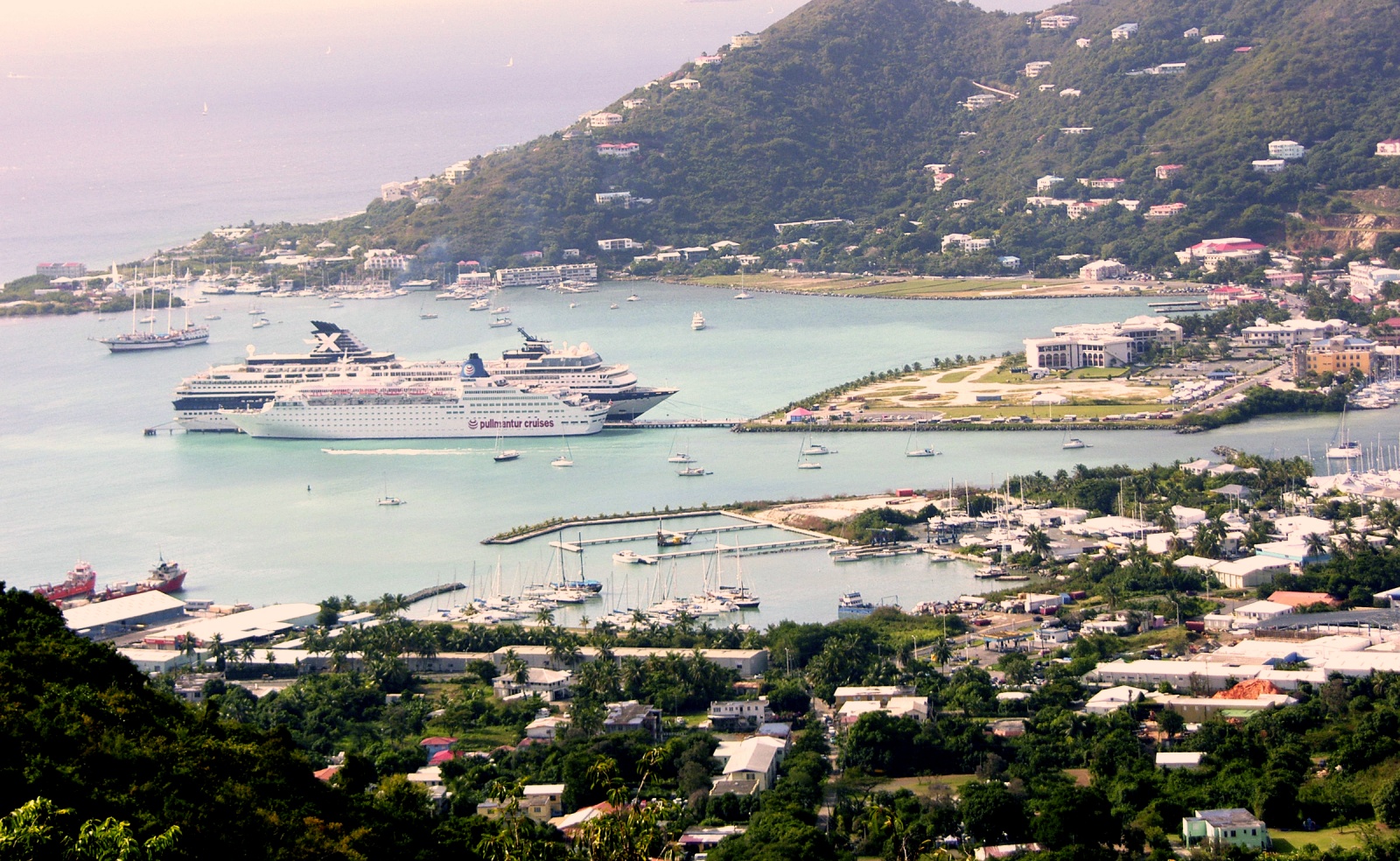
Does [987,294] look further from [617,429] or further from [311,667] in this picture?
[311,667]

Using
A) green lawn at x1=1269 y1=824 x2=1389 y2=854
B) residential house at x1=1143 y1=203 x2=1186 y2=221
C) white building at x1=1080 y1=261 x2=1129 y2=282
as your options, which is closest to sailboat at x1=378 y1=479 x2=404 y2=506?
green lawn at x1=1269 y1=824 x2=1389 y2=854

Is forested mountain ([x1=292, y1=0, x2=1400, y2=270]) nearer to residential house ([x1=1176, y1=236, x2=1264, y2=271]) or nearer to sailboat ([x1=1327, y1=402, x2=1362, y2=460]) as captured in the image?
residential house ([x1=1176, y1=236, x2=1264, y2=271])

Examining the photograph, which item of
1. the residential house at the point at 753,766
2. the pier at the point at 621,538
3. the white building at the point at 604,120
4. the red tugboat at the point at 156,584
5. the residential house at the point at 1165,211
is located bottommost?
the residential house at the point at 753,766

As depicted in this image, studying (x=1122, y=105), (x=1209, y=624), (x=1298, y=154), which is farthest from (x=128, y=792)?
(x=1122, y=105)

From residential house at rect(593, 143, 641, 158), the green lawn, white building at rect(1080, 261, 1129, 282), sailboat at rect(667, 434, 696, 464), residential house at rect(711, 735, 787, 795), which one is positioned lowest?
the green lawn

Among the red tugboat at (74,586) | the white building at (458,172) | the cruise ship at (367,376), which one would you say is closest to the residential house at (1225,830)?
the red tugboat at (74,586)

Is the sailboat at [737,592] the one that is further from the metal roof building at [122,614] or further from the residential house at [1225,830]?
the residential house at [1225,830]

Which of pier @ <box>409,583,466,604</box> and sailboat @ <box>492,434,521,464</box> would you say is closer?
pier @ <box>409,583,466,604</box>

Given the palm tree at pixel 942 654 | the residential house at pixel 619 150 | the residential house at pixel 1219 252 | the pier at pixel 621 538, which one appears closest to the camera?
the palm tree at pixel 942 654
